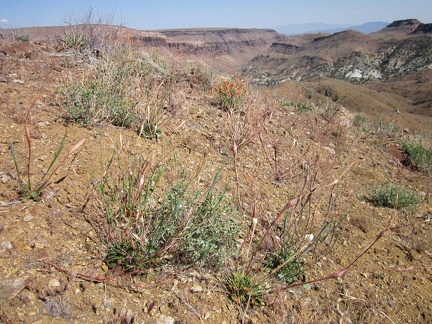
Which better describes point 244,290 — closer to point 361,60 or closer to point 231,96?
point 231,96

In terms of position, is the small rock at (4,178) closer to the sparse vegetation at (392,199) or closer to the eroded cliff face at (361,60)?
the sparse vegetation at (392,199)

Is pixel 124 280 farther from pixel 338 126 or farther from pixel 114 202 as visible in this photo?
pixel 338 126

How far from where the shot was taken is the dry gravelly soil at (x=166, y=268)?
1.41 metres

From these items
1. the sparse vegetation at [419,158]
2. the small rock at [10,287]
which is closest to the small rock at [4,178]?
the small rock at [10,287]

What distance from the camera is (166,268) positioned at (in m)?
1.69

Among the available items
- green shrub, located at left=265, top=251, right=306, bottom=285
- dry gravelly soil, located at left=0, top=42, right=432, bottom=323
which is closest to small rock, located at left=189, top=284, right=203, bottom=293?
dry gravelly soil, located at left=0, top=42, right=432, bottom=323

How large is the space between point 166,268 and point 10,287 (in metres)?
0.74

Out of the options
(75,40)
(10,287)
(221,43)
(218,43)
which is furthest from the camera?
(221,43)

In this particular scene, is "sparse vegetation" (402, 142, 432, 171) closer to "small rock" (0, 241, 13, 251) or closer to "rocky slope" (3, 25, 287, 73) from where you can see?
"small rock" (0, 241, 13, 251)

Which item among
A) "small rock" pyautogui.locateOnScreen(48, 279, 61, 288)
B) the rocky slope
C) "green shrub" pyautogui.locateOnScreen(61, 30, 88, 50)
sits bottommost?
"small rock" pyautogui.locateOnScreen(48, 279, 61, 288)

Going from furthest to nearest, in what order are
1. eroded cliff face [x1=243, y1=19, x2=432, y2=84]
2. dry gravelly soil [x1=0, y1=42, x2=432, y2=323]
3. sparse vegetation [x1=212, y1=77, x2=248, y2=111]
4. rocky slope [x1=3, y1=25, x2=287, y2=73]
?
rocky slope [x1=3, y1=25, x2=287, y2=73]
eroded cliff face [x1=243, y1=19, x2=432, y2=84]
sparse vegetation [x1=212, y1=77, x2=248, y2=111]
dry gravelly soil [x1=0, y1=42, x2=432, y2=323]

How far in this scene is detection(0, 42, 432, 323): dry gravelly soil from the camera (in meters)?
1.41

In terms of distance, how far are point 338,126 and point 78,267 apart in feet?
14.4

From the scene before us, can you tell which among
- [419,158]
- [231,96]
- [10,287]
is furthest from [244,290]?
[419,158]
